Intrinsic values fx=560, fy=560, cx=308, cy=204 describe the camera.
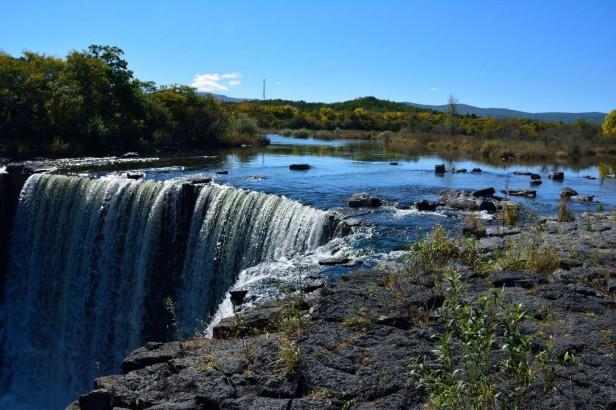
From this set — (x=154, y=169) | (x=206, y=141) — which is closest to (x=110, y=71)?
(x=206, y=141)

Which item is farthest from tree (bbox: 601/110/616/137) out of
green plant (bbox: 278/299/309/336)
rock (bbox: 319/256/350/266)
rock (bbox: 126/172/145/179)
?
green plant (bbox: 278/299/309/336)

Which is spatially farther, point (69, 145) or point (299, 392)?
point (69, 145)

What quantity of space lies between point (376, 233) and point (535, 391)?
765 centimetres

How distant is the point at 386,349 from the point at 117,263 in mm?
11792

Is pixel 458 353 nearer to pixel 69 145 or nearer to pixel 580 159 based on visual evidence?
pixel 69 145

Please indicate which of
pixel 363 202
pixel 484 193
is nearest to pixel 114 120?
pixel 363 202

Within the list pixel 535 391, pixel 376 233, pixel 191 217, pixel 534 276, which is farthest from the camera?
pixel 191 217

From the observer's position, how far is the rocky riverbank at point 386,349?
4.58 metres

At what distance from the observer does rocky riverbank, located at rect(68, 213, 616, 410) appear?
458cm

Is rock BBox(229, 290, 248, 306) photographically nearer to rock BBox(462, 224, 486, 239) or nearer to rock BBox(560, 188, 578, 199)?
rock BBox(462, 224, 486, 239)

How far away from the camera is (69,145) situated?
28.0 m

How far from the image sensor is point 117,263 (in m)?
15.6

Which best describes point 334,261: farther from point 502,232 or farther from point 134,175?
point 134,175

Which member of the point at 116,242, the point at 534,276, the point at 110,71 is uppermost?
the point at 110,71
